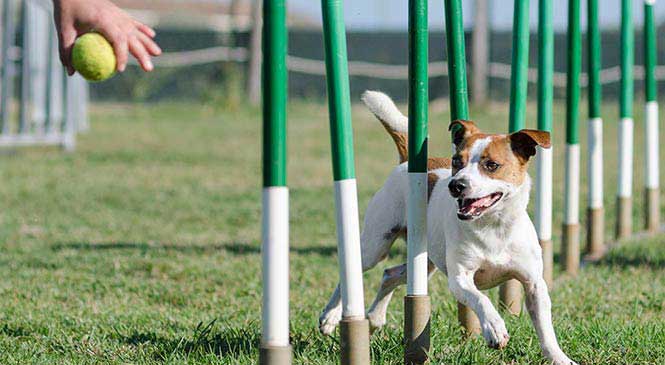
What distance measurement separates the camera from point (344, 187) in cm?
331

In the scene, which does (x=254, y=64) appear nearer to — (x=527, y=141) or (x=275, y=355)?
(x=527, y=141)

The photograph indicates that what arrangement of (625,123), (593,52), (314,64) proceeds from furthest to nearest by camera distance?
(314,64) → (625,123) → (593,52)

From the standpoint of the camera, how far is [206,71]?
26.4 metres

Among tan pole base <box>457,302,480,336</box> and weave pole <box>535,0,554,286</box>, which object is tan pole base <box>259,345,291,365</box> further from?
weave pole <box>535,0,554,286</box>

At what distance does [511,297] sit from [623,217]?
9.22 ft

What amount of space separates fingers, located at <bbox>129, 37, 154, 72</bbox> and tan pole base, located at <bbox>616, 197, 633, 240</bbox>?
14.7 feet

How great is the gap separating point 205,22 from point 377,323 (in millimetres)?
34541

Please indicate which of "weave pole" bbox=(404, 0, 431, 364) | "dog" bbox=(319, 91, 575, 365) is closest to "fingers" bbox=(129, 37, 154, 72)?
"weave pole" bbox=(404, 0, 431, 364)

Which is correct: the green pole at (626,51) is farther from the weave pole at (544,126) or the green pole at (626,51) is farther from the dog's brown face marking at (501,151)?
the dog's brown face marking at (501,151)

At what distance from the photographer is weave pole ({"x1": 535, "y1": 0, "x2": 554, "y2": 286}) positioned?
17.4 feet

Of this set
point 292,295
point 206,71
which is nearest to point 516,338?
point 292,295

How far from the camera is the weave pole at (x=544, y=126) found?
530 centimetres

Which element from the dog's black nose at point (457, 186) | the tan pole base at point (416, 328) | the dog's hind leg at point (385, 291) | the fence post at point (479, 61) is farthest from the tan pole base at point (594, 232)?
the fence post at point (479, 61)

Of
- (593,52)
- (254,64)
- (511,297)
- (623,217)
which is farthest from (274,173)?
(254,64)
